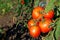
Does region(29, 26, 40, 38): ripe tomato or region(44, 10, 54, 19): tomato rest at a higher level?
region(44, 10, 54, 19): tomato

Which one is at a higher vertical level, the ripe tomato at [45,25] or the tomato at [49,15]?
the tomato at [49,15]

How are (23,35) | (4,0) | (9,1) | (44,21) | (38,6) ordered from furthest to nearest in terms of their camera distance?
(4,0) < (9,1) < (23,35) < (38,6) < (44,21)

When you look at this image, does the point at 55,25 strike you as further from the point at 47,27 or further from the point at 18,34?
the point at 18,34

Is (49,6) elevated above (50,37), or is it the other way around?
(49,6)

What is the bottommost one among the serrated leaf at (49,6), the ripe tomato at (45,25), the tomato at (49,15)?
the ripe tomato at (45,25)

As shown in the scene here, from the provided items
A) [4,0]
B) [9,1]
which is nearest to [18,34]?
[9,1]

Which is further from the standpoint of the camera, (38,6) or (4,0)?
(4,0)

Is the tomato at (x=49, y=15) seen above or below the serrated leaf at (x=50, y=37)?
above

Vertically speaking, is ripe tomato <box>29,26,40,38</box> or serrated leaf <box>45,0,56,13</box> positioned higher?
serrated leaf <box>45,0,56,13</box>

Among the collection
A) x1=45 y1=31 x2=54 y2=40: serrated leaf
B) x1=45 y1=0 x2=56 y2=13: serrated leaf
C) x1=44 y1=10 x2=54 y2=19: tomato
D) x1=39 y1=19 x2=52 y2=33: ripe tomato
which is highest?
x1=45 y1=0 x2=56 y2=13: serrated leaf

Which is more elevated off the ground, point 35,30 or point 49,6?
point 49,6

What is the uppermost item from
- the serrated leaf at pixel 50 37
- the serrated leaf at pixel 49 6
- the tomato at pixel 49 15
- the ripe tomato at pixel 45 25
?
the serrated leaf at pixel 49 6
